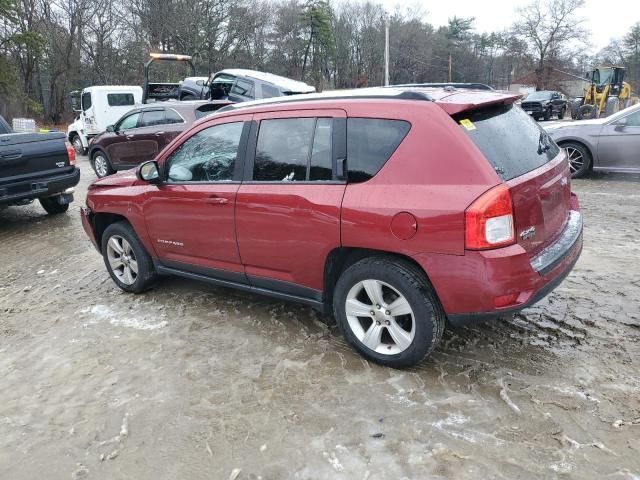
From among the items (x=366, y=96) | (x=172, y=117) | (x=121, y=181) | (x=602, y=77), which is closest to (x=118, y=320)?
(x=121, y=181)

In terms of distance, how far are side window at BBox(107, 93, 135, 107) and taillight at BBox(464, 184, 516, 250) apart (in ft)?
57.6

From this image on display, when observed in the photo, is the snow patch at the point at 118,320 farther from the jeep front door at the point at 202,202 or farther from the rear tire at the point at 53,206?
the rear tire at the point at 53,206

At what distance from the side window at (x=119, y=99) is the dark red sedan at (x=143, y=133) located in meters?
5.86

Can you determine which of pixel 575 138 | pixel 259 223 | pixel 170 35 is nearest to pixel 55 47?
pixel 170 35

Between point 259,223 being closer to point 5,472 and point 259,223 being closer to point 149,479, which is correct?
point 149,479

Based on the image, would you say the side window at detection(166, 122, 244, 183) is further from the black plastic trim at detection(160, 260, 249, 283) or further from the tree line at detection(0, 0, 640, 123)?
the tree line at detection(0, 0, 640, 123)

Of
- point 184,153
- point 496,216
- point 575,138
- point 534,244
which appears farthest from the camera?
point 575,138

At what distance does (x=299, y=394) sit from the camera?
3162 mm

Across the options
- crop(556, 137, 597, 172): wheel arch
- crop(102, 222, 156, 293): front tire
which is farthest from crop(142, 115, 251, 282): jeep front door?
crop(556, 137, 597, 172): wheel arch

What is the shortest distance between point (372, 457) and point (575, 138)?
8346 millimetres

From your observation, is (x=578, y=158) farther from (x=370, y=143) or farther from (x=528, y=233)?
(x=370, y=143)

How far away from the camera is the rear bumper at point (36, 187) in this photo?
709cm

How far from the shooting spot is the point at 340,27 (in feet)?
202

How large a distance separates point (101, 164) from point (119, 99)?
651cm
